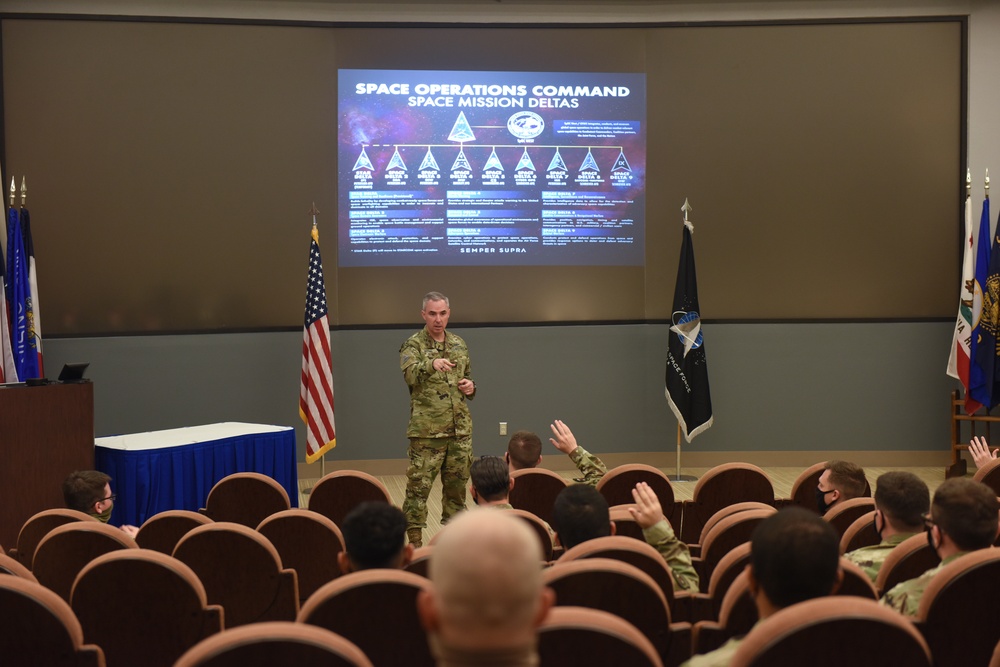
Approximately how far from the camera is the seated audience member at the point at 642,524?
10.0 feet

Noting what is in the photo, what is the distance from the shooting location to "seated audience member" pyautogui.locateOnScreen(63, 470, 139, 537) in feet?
14.7

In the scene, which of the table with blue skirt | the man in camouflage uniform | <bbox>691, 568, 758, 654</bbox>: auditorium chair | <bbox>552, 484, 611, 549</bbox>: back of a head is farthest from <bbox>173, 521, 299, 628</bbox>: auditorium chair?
the man in camouflage uniform

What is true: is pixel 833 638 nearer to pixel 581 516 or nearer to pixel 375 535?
pixel 375 535

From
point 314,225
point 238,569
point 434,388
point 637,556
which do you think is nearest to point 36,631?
point 238,569

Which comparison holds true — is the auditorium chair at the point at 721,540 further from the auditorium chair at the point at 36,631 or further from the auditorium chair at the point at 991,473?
the auditorium chair at the point at 36,631

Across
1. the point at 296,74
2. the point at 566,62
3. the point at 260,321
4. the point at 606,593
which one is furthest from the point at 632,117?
the point at 606,593

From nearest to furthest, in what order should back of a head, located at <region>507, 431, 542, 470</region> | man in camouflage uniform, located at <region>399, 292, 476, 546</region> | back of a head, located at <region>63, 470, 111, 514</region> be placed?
back of a head, located at <region>63, 470, 111, 514</region> < back of a head, located at <region>507, 431, 542, 470</region> < man in camouflage uniform, located at <region>399, 292, 476, 546</region>

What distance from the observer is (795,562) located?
2.08m

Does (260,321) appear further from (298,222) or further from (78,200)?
(78,200)

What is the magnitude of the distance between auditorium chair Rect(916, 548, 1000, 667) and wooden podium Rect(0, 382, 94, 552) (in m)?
3.93

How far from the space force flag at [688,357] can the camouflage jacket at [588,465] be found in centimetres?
390

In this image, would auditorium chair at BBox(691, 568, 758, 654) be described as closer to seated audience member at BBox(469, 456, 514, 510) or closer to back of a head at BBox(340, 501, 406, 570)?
back of a head at BBox(340, 501, 406, 570)

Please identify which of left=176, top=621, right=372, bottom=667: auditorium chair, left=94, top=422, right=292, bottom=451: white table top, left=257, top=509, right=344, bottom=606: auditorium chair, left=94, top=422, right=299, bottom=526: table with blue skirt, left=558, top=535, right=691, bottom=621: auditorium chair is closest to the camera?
left=176, top=621, right=372, bottom=667: auditorium chair

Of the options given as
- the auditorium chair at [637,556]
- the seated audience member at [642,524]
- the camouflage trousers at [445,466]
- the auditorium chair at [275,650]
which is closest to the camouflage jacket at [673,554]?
the seated audience member at [642,524]
